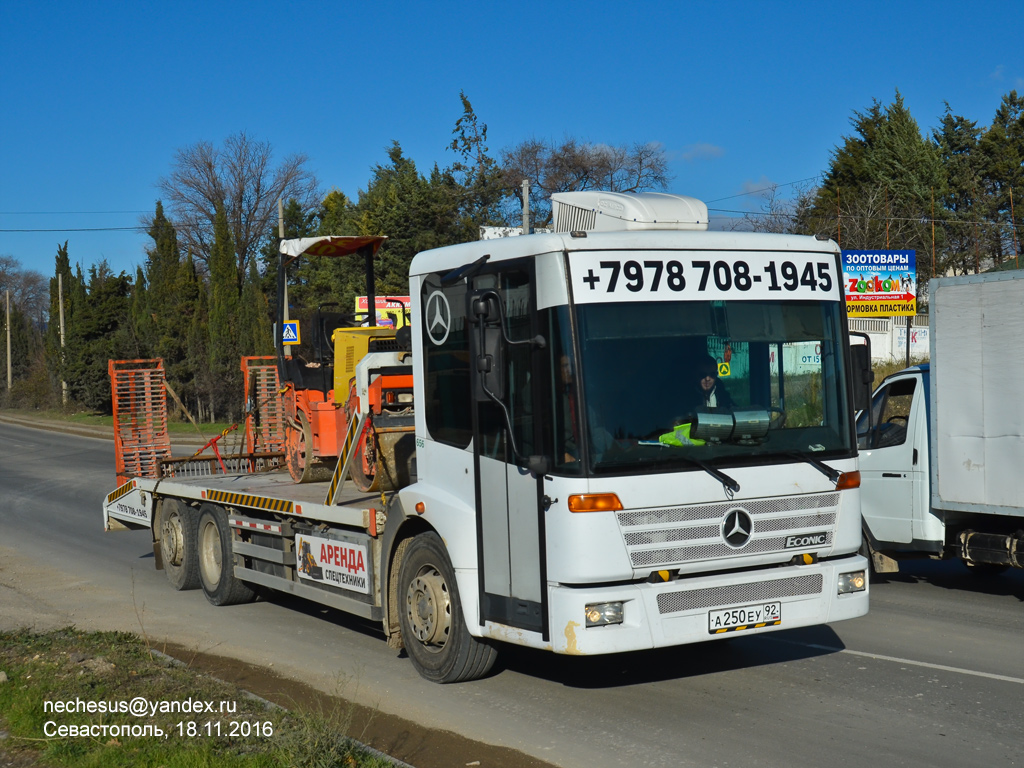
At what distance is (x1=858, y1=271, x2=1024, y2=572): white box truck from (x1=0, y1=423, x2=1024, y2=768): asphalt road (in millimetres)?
600

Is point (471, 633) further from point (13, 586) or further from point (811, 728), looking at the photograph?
point (13, 586)

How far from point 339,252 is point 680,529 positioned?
5.92m

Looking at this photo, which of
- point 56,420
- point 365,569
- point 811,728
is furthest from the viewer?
point 56,420

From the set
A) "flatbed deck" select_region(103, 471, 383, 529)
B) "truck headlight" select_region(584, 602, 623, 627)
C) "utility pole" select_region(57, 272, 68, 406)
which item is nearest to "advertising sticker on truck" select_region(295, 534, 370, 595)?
"flatbed deck" select_region(103, 471, 383, 529)

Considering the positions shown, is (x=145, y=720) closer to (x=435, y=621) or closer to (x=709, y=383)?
(x=435, y=621)

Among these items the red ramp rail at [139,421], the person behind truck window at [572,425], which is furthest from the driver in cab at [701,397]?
the red ramp rail at [139,421]

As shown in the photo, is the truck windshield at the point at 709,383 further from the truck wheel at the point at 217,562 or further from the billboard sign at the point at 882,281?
the billboard sign at the point at 882,281

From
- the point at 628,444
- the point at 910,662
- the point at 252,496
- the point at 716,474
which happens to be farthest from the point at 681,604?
the point at 252,496

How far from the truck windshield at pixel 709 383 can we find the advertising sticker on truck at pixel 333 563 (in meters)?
2.52

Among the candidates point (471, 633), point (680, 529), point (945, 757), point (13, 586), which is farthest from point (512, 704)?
point (13, 586)

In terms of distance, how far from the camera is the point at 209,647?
8.12 metres

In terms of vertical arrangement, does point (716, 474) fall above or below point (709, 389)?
below

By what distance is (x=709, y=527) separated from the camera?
5801mm

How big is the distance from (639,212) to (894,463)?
15.2ft
